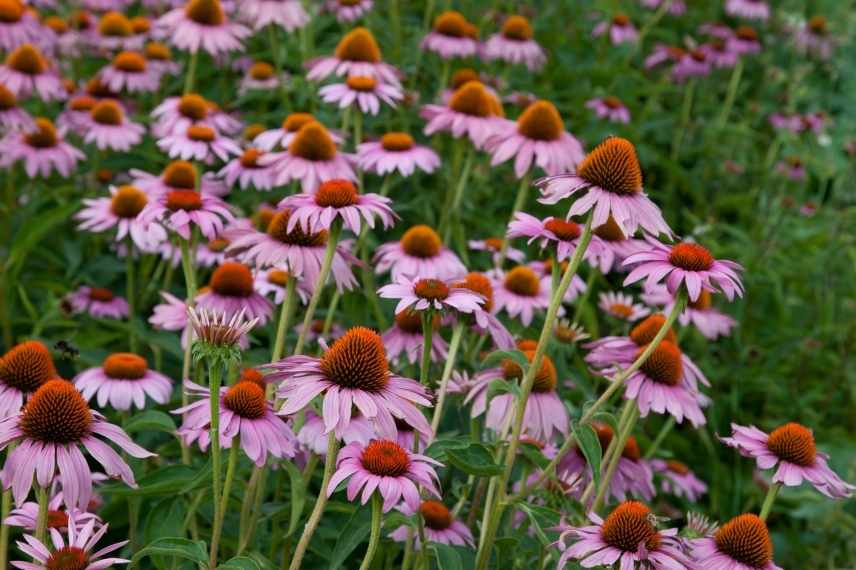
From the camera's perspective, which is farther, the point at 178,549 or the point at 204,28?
the point at 204,28

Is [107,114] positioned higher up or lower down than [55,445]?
lower down

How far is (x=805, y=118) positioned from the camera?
5562mm

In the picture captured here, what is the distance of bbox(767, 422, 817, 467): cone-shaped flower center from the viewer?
2.06m

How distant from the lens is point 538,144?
10.3ft

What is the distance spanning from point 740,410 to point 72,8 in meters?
3.69

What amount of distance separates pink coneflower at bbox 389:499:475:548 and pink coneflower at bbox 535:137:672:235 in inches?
27.1

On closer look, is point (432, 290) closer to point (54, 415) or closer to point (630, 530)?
point (630, 530)

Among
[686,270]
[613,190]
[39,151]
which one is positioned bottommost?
[39,151]

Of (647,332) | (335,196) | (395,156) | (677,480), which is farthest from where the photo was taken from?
(395,156)

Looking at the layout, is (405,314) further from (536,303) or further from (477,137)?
(477,137)

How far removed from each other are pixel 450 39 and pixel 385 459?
2853 mm

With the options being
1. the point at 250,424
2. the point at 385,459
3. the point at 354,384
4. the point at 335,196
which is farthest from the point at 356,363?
the point at 335,196

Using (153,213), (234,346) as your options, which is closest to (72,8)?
(153,213)

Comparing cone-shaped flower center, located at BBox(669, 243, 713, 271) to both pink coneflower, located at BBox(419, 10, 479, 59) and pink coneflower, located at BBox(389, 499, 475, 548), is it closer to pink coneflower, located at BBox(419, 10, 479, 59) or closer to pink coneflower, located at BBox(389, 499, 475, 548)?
pink coneflower, located at BBox(389, 499, 475, 548)
